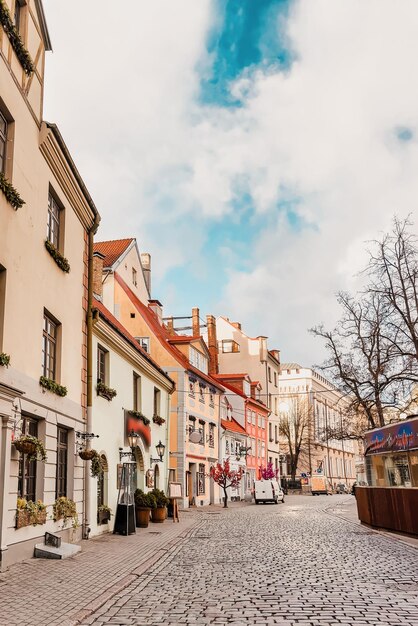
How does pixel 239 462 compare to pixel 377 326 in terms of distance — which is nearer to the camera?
pixel 377 326

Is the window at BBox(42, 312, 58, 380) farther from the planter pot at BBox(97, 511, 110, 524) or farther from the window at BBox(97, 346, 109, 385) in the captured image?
the planter pot at BBox(97, 511, 110, 524)

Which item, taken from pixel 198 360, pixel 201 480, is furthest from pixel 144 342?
pixel 201 480

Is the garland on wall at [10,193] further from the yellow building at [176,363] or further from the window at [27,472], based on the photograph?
the yellow building at [176,363]

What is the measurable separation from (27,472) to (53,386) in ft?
6.37

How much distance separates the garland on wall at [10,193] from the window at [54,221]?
296cm

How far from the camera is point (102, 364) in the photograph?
2077 cm

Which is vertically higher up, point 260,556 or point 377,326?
point 377,326

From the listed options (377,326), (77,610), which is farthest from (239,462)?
(77,610)

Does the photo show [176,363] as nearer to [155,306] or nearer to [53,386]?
[155,306]

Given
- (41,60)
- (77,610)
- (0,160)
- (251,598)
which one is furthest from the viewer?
(41,60)

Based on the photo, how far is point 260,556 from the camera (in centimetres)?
1409

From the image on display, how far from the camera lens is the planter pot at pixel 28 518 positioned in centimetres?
1235

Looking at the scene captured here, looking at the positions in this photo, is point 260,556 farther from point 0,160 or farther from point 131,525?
point 0,160

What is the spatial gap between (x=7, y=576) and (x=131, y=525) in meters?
Answer: 9.27
